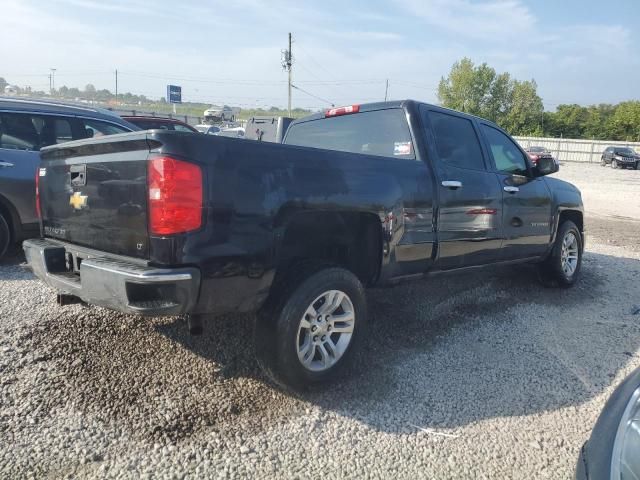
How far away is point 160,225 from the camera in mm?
2629

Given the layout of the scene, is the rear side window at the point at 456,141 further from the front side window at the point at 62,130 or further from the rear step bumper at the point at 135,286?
the front side window at the point at 62,130

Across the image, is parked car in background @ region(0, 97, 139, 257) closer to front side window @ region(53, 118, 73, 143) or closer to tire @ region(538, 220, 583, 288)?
front side window @ region(53, 118, 73, 143)

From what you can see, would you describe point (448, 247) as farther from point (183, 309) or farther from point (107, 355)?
point (107, 355)

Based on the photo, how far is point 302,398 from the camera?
3221 millimetres

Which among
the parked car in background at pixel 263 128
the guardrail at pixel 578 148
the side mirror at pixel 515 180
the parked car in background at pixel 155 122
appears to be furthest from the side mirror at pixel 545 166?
the guardrail at pixel 578 148

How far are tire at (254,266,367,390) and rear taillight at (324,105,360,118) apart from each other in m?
1.94

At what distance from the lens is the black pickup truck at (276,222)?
2.63 metres

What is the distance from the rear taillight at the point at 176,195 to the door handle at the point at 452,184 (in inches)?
85.7

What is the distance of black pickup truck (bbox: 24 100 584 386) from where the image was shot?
2.63 m

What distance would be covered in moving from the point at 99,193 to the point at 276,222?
3.57 ft

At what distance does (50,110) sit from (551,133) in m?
73.4

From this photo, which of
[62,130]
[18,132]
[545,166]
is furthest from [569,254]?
[18,132]

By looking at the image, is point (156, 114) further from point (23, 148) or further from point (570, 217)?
point (570, 217)

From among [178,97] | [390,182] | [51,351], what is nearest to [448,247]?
[390,182]
